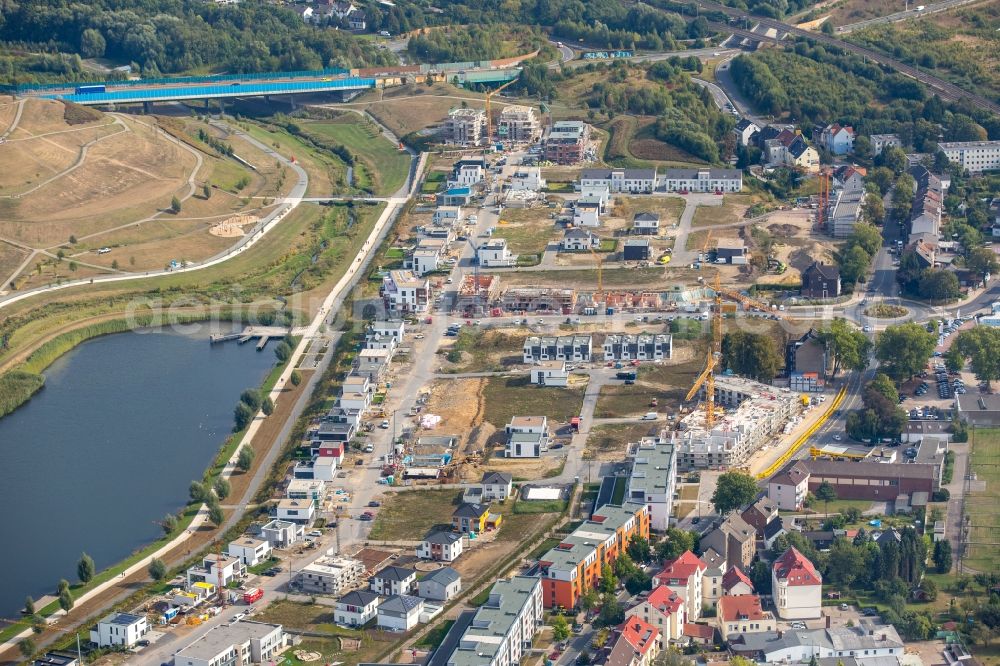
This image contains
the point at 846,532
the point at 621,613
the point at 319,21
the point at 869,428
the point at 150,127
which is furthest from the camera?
the point at 319,21

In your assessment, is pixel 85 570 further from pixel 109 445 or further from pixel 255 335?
pixel 255 335

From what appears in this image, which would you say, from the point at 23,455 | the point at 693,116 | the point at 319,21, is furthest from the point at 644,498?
the point at 319,21

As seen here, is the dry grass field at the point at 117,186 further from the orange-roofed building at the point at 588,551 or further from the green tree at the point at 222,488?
the orange-roofed building at the point at 588,551

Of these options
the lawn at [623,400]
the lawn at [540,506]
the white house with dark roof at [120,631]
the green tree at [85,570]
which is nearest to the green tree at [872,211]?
the lawn at [623,400]

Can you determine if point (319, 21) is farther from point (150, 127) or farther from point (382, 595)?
point (382, 595)

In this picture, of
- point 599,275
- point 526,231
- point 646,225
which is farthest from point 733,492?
point 526,231

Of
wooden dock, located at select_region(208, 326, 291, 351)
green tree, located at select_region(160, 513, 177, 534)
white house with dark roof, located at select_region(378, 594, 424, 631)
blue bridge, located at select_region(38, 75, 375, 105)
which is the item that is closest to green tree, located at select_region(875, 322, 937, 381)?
wooden dock, located at select_region(208, 326, 291, 351)

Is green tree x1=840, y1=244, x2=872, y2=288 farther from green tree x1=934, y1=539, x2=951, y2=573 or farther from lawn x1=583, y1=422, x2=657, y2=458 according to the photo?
green tree x1=934, y1=539, x2=951, y2=573
